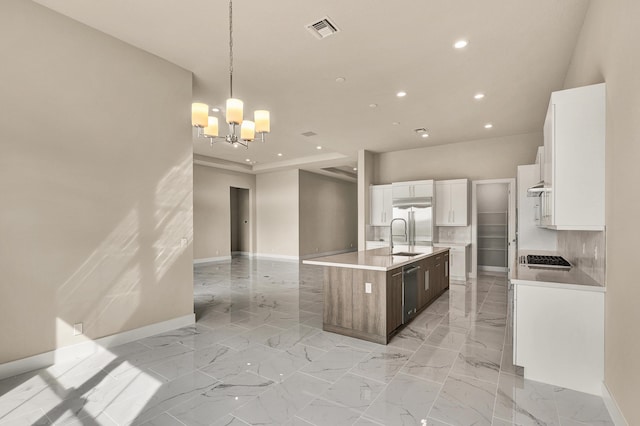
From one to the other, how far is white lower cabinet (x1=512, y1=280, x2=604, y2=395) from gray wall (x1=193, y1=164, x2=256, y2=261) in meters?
8.81

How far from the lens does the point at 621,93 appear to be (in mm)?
1979

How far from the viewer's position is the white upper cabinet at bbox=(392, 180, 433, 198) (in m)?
7.30

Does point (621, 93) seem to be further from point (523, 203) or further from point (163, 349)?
point (163, 349)

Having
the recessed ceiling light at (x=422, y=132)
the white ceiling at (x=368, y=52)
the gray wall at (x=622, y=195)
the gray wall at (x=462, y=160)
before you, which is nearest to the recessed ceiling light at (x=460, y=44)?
the white ceiling at (x=368, y=52)

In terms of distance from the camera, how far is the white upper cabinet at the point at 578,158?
2.33 metres

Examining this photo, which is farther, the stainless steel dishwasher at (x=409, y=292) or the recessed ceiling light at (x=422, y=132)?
the recessed ceiling light at (x=422, y=132)

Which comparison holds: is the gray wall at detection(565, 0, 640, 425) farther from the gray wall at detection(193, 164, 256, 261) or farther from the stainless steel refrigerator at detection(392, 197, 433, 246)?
the gray wall at detection(193, 164, 256, 261)

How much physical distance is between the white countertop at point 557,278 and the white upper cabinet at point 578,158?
449mm

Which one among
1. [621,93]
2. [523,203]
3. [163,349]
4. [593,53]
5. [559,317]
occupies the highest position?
[593,53]

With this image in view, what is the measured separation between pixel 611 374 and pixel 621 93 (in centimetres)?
188

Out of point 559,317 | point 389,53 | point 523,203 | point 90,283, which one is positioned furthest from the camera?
point 523,203

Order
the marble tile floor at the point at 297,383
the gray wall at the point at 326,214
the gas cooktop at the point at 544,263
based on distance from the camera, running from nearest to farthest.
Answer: the marble tile floor at the point at 297,383 → the gas cooktop at the point at 544,263 → the gray wall at the point at 326,214

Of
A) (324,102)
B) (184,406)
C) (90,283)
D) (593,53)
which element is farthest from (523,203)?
(90,283)

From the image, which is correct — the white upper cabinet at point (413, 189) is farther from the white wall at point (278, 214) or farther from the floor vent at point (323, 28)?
the floor vent at point (323, 28)
